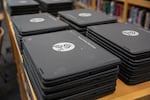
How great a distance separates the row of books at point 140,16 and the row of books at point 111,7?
225mm

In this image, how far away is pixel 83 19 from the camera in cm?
119

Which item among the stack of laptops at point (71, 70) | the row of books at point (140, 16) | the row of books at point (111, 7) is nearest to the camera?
the stack of laptops at point (71, 70)

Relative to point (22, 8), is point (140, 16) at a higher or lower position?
lower

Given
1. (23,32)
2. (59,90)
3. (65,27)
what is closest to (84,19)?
(65,27)

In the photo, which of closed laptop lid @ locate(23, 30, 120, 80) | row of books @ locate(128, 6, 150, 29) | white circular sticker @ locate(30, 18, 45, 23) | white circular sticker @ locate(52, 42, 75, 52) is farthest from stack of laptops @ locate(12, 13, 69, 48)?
row of books @ locate(128, 6, 150, 29)

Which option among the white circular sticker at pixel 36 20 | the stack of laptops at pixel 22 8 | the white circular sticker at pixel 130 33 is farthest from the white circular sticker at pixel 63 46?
the stack of laptops at pixel 22 8

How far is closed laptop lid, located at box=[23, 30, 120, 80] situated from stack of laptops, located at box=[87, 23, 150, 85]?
8 centimetres

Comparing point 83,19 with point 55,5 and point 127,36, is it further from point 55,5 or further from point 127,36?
point 55,5

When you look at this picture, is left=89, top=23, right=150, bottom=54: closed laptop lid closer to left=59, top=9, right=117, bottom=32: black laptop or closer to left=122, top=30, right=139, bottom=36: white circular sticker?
left=122, top=30, right=139, bottom=36: white circular sticker

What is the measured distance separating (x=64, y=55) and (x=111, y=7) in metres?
2.40

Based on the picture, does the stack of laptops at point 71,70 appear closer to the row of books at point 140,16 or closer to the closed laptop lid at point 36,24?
the closed laptop lid at point 36,24

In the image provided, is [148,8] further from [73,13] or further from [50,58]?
[50,58]

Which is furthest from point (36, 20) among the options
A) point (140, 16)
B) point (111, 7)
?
point (111, 7)

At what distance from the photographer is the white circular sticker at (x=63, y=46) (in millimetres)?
776
